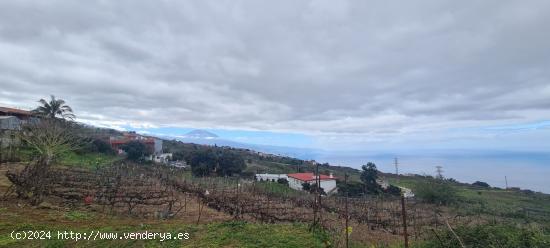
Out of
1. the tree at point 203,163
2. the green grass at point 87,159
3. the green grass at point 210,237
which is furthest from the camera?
the tree at point 203,163

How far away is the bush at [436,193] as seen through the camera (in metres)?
39.2

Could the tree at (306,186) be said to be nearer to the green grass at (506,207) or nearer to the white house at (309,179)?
the white house at (309,179)

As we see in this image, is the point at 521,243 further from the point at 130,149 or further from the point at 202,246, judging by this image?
the point at 130,149

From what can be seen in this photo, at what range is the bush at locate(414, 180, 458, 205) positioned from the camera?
1545 inches

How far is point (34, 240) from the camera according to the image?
6953 mm

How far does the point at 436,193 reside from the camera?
3984 cm

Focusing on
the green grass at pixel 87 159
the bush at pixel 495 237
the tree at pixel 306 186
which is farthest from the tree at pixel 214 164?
the bush at pixel 495 237

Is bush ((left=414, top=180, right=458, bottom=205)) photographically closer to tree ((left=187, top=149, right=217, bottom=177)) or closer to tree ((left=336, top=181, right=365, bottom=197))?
tree ((left=336, top=181, right=365, bottom=197))

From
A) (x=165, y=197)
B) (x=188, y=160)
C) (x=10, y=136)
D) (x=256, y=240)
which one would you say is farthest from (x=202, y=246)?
(x=188, y=160)

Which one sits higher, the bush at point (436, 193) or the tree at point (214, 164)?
the tree at point (214, 164)

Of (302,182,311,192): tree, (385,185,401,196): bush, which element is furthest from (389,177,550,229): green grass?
(302,182,311,192): tree

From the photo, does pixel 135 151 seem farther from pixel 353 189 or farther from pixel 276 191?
pixel 353 189

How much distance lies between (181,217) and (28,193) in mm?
6232

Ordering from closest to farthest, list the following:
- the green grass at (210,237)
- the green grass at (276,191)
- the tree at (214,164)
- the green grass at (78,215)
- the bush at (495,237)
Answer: the bush at (495,237)
the green grass at (210,237)
the green grass at (78,215)
the green grass at (276,191)
the tree at (214,164)
